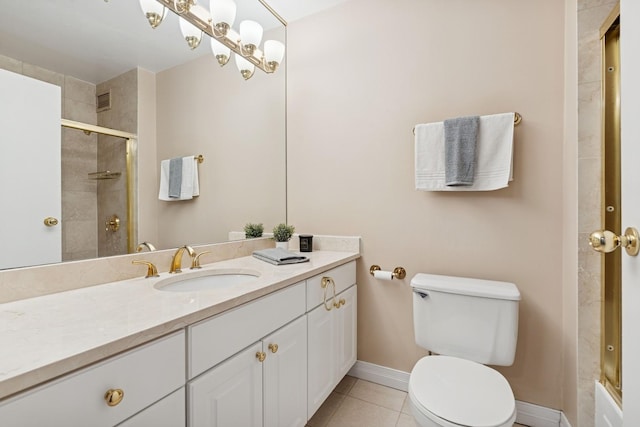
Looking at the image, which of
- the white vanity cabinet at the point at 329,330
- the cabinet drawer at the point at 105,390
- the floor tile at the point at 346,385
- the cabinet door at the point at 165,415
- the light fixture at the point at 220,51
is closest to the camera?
the cabinet drawer at the point at 105,390

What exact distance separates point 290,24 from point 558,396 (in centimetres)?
267

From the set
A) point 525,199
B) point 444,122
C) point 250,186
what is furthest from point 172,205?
point 525,199

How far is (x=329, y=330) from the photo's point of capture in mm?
1535

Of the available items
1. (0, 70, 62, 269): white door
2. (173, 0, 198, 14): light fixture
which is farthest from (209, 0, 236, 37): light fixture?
(0, 70, 62, 269): white door

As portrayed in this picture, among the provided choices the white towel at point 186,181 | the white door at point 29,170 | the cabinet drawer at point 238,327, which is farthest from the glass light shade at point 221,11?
the cabinet drawer at point 238,327

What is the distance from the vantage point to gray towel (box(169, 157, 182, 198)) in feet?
4.66

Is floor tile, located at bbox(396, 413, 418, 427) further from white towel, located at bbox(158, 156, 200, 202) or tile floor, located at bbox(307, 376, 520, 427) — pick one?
white towel, located at bbox(158, 156, 200, 202)

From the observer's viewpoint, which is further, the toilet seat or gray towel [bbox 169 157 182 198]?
gray towel [bbox 169 157 182 198]

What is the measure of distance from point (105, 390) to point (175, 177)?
1.00 m

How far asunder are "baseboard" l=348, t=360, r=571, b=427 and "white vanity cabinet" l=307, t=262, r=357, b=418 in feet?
0.46

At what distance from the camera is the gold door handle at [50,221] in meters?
1.04

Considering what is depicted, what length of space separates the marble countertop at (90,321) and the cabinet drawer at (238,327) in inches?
1.3

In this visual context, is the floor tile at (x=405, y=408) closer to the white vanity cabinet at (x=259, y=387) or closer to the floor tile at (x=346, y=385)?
the floor tile at (x=346, y=385)

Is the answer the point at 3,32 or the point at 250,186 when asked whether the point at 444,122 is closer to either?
the point at 250,186
